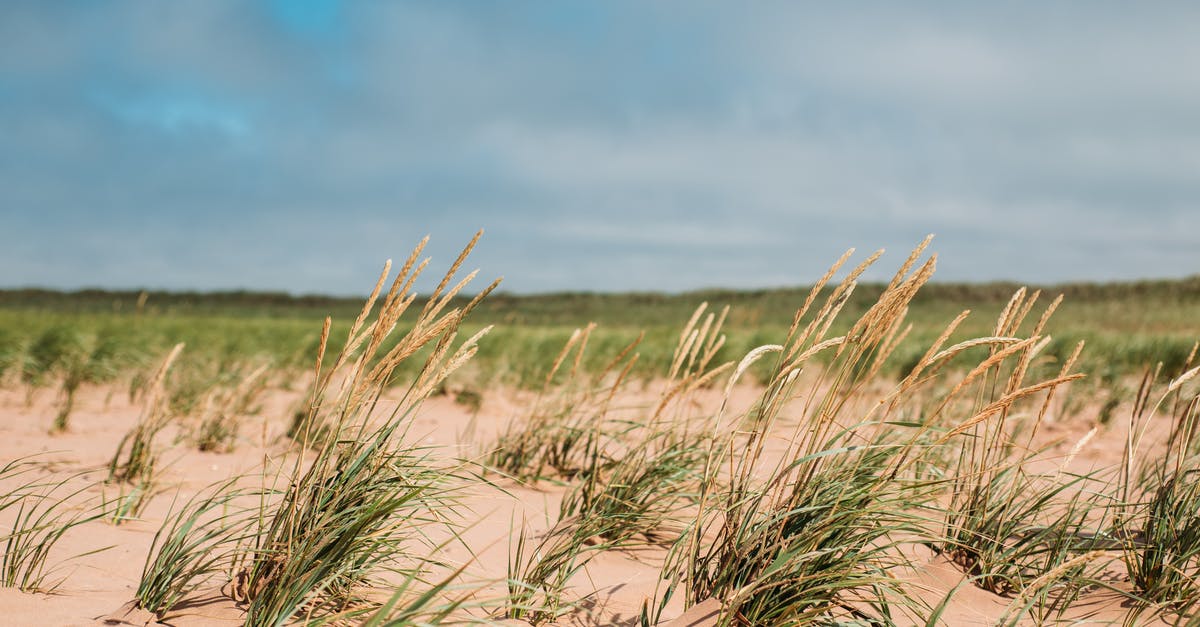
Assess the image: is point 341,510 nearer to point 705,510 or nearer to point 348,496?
point 348,496

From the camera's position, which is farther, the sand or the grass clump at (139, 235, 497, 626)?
the sand

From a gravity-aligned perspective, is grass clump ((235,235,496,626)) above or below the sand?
above

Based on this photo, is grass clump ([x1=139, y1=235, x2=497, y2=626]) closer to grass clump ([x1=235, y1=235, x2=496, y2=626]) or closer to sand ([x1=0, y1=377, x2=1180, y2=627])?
grass clump ([x1=235, y1=235, x2=496, y2=626])

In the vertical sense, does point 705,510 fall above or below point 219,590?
above

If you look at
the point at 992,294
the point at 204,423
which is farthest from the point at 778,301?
the point at 204,423

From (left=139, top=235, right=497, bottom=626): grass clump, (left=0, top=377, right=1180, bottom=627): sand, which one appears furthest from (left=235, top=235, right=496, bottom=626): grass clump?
(left=0, top=377, right=1180, bottom=627): sand

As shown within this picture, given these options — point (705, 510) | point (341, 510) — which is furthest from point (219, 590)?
point (705, 510)

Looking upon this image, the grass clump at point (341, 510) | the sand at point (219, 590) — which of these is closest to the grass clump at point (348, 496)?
the grass clump at point (341, 510)

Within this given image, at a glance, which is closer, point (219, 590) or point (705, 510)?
point (219, 590)

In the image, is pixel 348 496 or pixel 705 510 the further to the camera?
pixel 705 510

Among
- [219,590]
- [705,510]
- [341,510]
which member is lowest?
[219,590]

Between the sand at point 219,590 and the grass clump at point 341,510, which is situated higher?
the grass clump at point 341,510

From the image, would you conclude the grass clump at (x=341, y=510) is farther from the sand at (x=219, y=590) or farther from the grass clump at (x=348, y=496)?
the sand at (x=219, y=590)

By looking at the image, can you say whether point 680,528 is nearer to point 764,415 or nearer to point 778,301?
point 764,415
